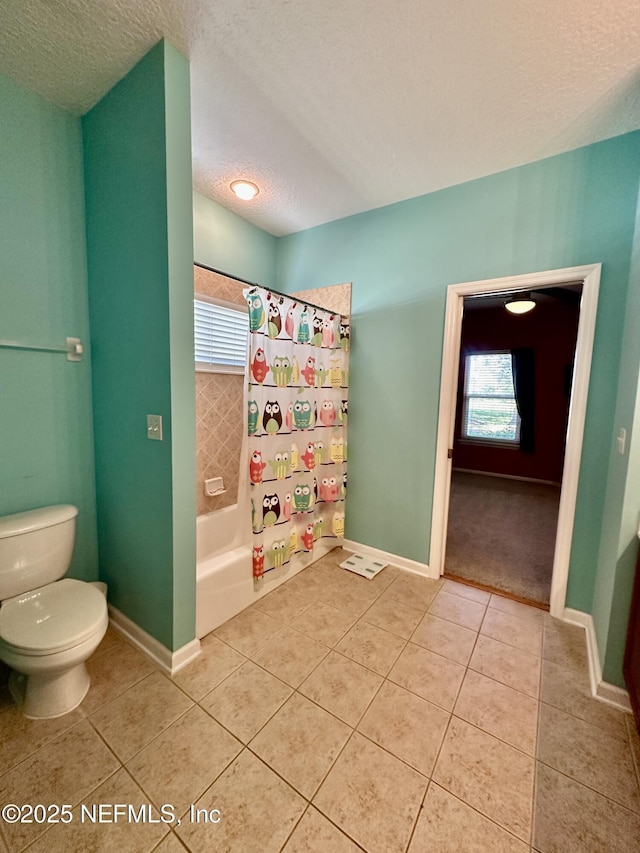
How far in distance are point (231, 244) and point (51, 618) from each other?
258cm

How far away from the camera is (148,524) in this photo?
160 cm

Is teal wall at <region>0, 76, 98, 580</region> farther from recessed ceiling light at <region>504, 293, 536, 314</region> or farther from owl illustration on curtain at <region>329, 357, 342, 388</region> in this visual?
recessed ceiling light at <region>504, 293, 536, 314</region>

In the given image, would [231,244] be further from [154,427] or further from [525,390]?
[525,390]

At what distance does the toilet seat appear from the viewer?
4.08ft

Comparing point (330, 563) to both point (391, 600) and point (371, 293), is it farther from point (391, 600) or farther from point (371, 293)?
point (371, 293)

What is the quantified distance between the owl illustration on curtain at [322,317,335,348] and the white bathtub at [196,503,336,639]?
1.25 meters

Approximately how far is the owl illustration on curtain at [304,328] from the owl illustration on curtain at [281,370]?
7.7 inches

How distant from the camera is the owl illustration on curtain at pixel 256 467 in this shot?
6.38 feet

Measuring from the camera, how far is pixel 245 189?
88.9 inches

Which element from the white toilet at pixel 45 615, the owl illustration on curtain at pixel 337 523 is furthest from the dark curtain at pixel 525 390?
the white toilet at pixel 45 615

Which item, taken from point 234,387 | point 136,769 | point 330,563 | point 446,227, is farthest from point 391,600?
point 446,227

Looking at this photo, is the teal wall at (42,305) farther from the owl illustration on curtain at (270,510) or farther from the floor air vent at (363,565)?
the floor air vent at (363,565)

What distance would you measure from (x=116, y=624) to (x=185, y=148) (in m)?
2.42

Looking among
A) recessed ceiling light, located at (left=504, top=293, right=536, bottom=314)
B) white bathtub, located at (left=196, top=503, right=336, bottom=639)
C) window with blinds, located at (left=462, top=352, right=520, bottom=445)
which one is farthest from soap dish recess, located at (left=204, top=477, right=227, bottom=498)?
A: window with blinds, located at (left=462, top=352, right=520, bottom=445)
